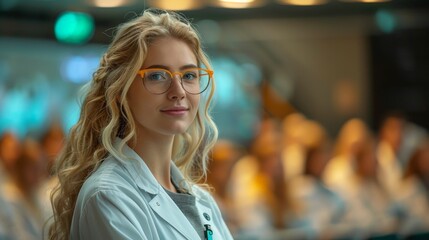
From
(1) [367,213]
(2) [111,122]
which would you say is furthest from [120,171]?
(1) [367,213]

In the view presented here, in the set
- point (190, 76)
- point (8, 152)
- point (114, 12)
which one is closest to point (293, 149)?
point (114, 12)

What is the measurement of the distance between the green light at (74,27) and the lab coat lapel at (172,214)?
251 inches

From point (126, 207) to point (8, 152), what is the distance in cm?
476

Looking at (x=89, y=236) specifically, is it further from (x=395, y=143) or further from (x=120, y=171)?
(x=395, y=143)

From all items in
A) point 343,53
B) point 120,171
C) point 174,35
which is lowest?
point 343,53

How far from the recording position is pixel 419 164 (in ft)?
29.6

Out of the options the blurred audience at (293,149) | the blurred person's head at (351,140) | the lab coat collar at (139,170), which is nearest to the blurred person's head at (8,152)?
the blurred audience at (293,149)

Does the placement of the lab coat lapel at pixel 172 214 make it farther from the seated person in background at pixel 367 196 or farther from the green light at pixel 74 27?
the green light at pixel 74 27

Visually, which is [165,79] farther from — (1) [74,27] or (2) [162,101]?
(1) [74,27]

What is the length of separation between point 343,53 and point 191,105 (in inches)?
410

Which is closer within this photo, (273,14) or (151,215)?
(151,215)

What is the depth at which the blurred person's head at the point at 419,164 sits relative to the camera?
29.4 feet

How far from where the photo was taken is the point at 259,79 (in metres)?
13.7

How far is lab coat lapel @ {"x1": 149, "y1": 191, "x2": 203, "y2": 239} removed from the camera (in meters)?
2.90
